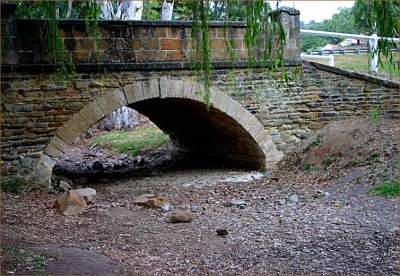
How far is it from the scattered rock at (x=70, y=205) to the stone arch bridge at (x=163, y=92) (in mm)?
1361

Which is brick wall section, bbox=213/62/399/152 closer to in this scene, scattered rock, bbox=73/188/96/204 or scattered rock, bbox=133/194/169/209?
scattered rock, bbox=133/194/169/209

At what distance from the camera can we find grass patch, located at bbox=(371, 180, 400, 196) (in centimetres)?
696

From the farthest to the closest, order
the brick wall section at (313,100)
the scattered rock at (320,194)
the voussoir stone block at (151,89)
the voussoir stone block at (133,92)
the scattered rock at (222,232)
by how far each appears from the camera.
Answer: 1. the brick wall section at (313,100)
2. the voussoir stone block at (151,89)
3. the voussoir stone block at (133,92)
4. the scattered rock at (320,194)
5. the scattered rock at (222,232)

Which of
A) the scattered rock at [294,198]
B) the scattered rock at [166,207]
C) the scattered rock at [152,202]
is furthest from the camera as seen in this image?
the scattered rock at [294,198]

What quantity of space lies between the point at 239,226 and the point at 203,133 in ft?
17.8

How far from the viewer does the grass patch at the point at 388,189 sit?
696 centimetres

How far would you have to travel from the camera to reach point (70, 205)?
6754 mm

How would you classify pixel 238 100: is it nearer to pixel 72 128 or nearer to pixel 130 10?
pixel 72 128

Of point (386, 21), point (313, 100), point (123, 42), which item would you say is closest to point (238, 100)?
point (313, 100)

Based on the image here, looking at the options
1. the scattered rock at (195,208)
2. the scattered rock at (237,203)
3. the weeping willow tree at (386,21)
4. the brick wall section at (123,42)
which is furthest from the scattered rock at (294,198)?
the weeping willow tree at (386,21)

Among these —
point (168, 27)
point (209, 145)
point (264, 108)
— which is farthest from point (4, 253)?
point (209, 145)

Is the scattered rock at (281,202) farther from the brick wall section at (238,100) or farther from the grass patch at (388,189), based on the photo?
the brick wall section at (238,100)

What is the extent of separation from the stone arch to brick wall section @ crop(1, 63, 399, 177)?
0.25ft

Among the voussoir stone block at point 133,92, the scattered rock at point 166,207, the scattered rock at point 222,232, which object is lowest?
the scattered rock at point 166,207
